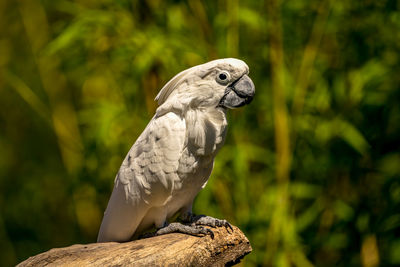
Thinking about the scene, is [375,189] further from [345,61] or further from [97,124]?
[97,124]

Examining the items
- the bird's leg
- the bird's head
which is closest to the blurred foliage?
the bird's leg

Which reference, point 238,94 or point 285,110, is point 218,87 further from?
point 285,110

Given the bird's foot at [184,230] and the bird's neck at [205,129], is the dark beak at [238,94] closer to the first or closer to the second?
the bird's neck at [205,129]

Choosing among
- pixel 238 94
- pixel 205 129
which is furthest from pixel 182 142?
pixel 238 94

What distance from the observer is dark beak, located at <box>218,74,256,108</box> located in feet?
4.07

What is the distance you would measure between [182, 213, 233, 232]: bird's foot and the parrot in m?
0.04

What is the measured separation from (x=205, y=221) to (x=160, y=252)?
179 mm

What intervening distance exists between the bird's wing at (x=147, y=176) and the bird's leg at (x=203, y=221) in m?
0.09

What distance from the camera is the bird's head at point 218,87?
48.9 inches

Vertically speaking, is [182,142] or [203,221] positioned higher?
[182,142]

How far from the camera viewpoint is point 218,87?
1.25 m

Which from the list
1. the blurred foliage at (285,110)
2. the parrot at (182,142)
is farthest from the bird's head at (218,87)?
the blurred foliage at (285,110)

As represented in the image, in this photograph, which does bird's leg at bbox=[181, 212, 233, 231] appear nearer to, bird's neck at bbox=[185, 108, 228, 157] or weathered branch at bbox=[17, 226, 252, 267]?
weathered branch at bbox=[17, 226, 252, 267]

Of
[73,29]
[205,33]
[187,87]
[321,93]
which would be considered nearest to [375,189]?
[321,93]
